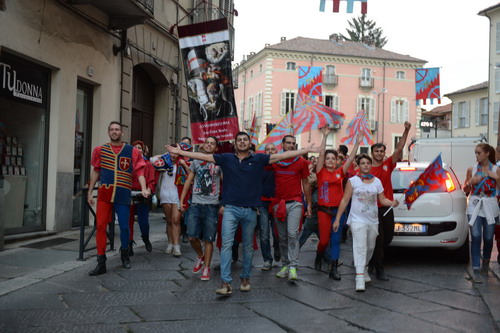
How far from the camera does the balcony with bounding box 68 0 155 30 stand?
36.4 ft

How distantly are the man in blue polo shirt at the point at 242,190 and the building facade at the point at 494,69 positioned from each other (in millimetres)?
34598

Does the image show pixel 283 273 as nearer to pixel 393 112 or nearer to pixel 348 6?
pixel 348 6

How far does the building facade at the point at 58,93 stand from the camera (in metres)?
9.11

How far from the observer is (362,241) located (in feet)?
20.7

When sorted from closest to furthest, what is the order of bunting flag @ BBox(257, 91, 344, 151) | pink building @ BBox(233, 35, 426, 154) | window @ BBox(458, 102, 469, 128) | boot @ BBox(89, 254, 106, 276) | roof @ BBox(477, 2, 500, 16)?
boot @ BBox(89, 254, 106, 276) → bunting flag @ BBox(257, 91, 344, 151) → roof @ BBox(477, 2, 500, 16) → window @ BBox(458, 102, 469, 128) → pink building @ BBox(233, 35, 426, 154)

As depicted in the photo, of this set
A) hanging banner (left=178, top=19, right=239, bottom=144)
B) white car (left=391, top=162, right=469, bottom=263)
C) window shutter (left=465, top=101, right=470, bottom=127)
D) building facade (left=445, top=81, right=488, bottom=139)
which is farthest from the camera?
window shutter (left=465, top=101, right=470, bottom=127)

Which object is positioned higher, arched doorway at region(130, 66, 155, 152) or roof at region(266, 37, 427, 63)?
roof at region(266, 37, 427, 63)

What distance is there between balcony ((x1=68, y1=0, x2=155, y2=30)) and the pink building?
3790cm

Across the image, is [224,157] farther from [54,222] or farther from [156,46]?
[156,46]

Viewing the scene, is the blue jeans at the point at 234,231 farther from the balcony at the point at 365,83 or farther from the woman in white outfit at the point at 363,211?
the balcony at the point at 365,83

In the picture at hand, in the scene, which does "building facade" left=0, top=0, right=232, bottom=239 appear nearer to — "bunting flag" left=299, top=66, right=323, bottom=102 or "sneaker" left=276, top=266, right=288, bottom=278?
"sneaker" left=276, top=266, right=288, bottom=278

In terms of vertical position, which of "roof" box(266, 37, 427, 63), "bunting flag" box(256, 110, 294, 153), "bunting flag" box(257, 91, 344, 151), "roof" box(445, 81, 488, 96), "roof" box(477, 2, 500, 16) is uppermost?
"roof" box(266, 37, 427, 63)

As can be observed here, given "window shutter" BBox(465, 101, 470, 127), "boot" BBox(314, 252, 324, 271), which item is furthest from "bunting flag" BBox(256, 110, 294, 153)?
"window shutter" BBox(465, 101, 470, 127)

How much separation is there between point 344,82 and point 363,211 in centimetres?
4666
